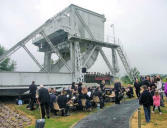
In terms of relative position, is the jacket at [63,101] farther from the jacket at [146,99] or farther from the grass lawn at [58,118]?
the jacket at [146,99]

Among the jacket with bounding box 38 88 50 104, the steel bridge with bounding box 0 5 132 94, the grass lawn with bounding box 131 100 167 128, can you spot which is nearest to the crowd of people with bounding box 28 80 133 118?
the jacket with bounding box 38 88 50 104

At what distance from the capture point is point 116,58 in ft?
92.7

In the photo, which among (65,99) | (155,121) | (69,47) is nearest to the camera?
(155,121)

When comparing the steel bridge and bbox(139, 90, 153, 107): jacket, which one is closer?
bbox(139, 90, 153, 107): jacket

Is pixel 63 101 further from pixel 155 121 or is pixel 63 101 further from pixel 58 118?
pixel 155 121

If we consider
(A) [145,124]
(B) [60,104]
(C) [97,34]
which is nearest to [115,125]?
(A) [145,124]

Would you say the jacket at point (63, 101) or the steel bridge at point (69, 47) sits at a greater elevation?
the steel bridge at point (69, 47)

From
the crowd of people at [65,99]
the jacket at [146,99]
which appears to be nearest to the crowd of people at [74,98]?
the crowd of people at [65,99]

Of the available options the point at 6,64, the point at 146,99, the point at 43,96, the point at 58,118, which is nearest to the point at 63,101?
the point at 58,118

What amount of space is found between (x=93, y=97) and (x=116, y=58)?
16.8m

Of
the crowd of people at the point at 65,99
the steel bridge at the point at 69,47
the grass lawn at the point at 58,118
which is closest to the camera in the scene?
the grass lawn at the point at 58,118

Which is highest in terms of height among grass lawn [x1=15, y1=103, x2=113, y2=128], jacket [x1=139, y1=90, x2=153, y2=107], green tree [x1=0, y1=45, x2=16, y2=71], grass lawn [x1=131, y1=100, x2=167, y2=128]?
green tree [x1=0, y1=45, x2=16, y2=71]

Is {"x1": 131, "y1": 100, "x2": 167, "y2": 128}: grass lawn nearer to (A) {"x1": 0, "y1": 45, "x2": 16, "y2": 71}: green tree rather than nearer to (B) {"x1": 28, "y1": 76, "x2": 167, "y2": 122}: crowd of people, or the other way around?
(B) {"x1": 28, "y1": 76, "x2": 167, "y2": 122}: crowd of people

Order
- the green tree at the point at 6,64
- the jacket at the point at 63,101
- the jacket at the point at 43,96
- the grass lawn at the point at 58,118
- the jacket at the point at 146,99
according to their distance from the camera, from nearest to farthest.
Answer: the jacket at the point at 146,99 < the grass lawn at the point at 58,118 < the jacket at the point at 43,96 < the jacket at the point at 63,101 < the green tree at the point at 6,64
